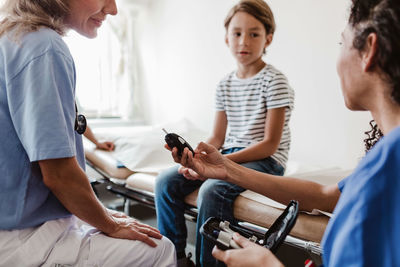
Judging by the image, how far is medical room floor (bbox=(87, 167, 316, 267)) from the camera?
4.94 feet

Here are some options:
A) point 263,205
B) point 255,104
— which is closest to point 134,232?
point 263,205

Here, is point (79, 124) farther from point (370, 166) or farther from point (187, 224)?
→ point (187, 224)

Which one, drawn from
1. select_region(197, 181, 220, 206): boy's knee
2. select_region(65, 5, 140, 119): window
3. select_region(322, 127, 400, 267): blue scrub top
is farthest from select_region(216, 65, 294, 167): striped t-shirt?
select_region(65, 5, 140, 119): window

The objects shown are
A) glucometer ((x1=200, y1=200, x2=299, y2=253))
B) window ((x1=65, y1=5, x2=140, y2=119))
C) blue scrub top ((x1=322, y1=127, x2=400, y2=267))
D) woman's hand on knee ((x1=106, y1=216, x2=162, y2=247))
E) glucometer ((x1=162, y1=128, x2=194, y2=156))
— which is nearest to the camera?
blue scrub top ((x1=322, y1=127, x2=400, y2=267))

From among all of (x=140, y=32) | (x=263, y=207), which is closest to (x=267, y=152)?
(x=263, y=207)

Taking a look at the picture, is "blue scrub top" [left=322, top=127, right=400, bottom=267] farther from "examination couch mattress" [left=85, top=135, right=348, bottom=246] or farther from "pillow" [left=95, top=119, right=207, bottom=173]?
"pillow" [left=95, top=119, right=207, bottom=173]

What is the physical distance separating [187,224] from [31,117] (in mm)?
1682

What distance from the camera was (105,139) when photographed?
2178 mm

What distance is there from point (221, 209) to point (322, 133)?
108 cm

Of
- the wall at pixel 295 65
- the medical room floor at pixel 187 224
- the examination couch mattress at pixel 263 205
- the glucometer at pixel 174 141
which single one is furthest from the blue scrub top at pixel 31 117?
the wall at pixel 295 65

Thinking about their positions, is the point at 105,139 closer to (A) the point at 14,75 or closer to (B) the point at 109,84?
(B) the point at 109,84

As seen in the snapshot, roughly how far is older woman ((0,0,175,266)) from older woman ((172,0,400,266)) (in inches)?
12.2

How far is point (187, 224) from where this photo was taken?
2.24 meters

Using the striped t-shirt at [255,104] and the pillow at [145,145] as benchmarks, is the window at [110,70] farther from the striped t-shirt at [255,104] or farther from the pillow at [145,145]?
the striped t-shirt at [255,104]
